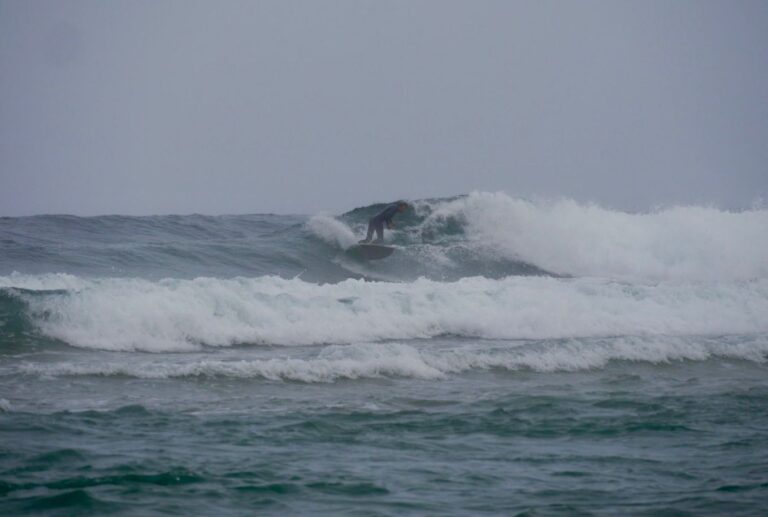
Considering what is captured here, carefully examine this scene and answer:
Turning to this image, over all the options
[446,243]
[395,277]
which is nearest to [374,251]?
[395,277]

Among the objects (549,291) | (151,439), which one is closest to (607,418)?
(151,439)

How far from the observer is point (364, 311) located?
15562 mm

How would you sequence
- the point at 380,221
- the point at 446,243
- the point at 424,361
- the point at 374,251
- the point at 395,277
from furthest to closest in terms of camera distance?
the point at 446,243 < the point at 380,221 < the point at 374,251 < the point at 395,277 < the point at 424,361

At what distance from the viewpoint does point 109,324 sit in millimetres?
13531

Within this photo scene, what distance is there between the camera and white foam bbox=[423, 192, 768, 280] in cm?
2559

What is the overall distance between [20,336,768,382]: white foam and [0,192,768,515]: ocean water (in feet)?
0.12

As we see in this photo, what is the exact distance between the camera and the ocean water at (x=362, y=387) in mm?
6312

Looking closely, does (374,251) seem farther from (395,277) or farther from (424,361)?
(424,361)

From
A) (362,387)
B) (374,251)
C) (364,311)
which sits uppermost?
(374,251)

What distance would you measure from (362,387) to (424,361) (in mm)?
1582

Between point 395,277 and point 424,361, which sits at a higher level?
point 395,277

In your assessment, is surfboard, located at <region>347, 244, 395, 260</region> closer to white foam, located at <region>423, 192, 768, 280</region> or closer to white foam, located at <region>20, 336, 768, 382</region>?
white foam, located at <region>423, 192, 768, 280</region>

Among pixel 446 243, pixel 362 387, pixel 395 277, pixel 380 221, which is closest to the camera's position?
pixel 362 387

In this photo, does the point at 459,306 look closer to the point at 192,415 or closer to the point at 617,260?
the point at 192,415
